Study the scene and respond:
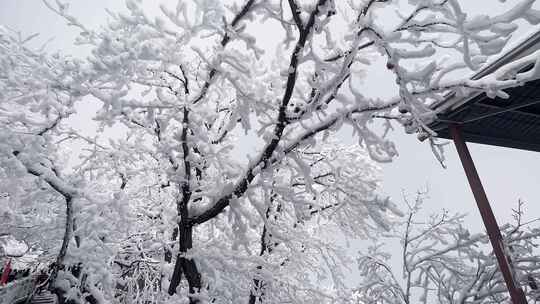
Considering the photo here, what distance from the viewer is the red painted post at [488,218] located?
11.6 feet

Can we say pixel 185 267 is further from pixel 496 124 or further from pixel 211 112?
pixel 496 124

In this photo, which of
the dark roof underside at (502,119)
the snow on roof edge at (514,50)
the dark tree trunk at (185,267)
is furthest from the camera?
the dark roof underside at (502,119)

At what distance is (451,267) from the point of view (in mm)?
4660

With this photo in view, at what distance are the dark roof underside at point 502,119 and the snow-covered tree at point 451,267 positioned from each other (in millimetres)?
1371

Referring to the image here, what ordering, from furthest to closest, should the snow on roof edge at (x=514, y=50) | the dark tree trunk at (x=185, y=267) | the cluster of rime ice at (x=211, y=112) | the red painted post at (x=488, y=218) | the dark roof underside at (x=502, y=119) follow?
the dark roof underside at (x=502, y=119)
the dark tree trunk at (x=185, y=267)
the red painted post at (x=488, y=218)
the snow on roof edge at (x=514, y=50)
the cluster of rime ice at (x=211, y=112)

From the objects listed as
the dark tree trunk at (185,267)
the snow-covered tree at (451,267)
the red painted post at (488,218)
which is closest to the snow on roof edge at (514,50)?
the red painted post at (488,218)

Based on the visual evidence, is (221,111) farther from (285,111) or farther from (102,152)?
(285,111)

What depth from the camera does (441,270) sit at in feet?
16.0

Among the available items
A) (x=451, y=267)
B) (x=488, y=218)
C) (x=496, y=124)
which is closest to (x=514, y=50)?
(x=496, y=124)

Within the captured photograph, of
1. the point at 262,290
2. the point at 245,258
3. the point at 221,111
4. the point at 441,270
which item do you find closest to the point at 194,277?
the point at 245,258

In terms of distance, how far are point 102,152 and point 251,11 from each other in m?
3.67

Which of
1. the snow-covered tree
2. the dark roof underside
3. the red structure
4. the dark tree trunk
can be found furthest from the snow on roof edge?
the dark tree trunk

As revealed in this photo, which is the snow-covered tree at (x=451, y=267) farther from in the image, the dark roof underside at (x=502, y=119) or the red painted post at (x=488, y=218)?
the dark roof underside at (x=502, y=119)

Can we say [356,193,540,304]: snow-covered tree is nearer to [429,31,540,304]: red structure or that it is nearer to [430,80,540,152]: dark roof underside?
[429,31,540,304]: red structure
